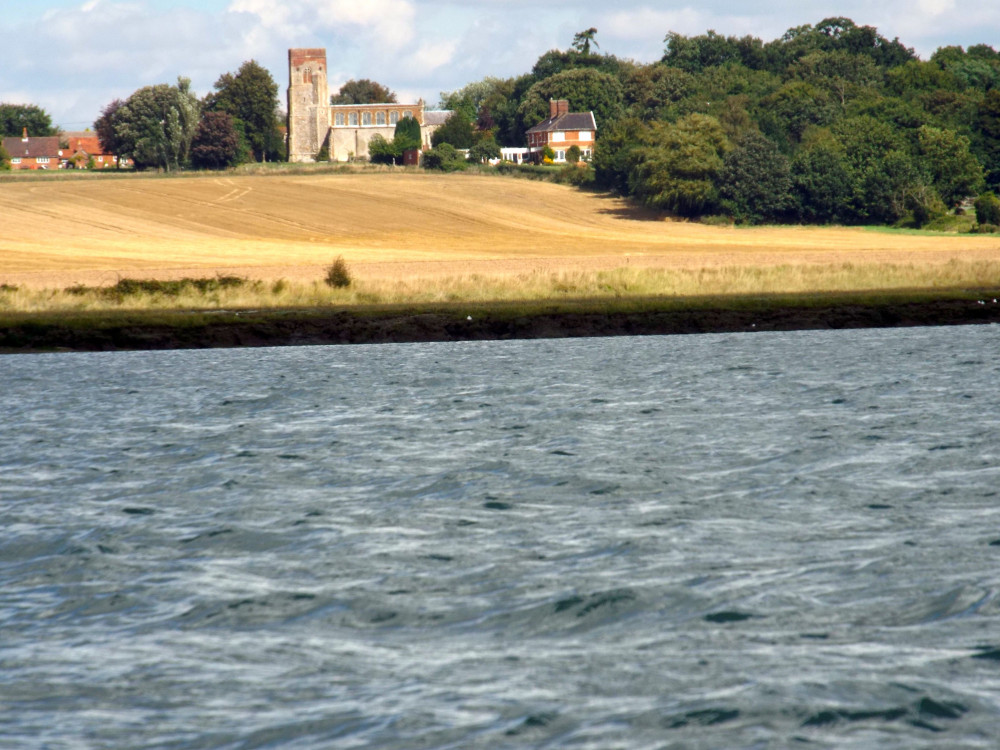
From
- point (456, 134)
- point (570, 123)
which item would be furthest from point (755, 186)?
point (570, 123)

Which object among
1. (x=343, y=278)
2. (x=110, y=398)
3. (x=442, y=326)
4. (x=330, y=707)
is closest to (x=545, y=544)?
(x=330, y=707)

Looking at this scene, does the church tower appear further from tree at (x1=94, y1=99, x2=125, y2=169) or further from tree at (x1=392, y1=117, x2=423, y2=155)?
tree at (x1=94, y1=99, x2=125, y2=169)

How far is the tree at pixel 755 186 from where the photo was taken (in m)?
108

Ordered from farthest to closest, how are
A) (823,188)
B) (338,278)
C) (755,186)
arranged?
1. (823,188)
2. (755,186)
3. (338,278)

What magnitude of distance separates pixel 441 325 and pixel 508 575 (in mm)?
25238

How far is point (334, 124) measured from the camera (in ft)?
585

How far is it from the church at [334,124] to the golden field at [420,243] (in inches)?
1592

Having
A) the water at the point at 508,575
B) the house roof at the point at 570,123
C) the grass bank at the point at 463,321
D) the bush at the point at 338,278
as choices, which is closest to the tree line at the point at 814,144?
the house roof at the point at 570,123

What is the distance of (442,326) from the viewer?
36.1 m

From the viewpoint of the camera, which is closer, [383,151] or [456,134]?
[456,134]

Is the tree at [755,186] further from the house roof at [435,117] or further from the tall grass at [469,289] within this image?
the house roof at [435,117]

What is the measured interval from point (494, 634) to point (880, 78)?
539 ft

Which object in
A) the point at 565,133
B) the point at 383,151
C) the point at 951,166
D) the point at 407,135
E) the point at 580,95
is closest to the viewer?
the point at 951,166

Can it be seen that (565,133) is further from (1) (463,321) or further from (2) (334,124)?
(1) (463,321)
